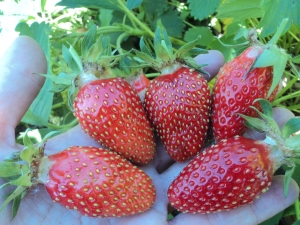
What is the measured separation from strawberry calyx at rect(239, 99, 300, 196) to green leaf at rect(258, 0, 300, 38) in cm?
24

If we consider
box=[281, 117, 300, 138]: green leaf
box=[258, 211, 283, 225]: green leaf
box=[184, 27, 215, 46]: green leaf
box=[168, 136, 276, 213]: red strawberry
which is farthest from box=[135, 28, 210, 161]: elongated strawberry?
box=[184, 27, 215, 46]: green leaf

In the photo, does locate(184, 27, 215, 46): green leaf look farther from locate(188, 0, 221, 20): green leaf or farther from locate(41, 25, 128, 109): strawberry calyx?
locate(41, 25, 128, 109): strawberry calyx

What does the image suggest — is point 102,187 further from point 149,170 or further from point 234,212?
point 234,212

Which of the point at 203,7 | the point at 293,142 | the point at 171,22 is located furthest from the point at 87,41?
the point at 171,22

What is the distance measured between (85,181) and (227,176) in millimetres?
335

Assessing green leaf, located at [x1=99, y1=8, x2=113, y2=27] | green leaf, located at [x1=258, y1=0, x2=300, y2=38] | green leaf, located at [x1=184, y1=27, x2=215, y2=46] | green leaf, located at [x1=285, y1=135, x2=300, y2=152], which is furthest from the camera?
green leaf, located at [x1=99, y1=8, x2=113, y2=27]

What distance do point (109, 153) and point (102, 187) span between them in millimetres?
98

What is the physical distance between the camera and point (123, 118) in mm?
1003

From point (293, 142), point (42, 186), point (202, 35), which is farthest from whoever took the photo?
point (202, 35)

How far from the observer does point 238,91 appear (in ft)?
3.15

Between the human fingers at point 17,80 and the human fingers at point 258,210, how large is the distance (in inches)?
23.5

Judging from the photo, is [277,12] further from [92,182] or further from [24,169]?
[24,169]

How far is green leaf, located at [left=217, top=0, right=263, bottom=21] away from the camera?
114 centimetres

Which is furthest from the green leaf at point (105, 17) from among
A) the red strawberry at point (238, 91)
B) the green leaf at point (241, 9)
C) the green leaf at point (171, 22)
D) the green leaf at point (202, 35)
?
the red strawberry at point (238, 91)
